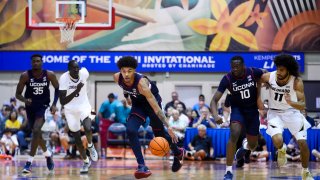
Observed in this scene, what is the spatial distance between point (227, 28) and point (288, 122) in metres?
14.5

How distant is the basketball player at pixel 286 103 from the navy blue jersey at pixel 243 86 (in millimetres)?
295

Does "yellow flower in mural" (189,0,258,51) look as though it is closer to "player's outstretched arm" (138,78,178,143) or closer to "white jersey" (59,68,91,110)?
"white jersey" (59,68,91,110)

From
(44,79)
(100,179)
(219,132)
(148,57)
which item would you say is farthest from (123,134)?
(100,179)

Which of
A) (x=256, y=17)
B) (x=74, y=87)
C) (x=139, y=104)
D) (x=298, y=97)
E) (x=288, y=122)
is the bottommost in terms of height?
(x=288, y=122)

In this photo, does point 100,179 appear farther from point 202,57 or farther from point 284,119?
point 202,57

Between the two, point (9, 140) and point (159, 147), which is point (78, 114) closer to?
point (159, 147)

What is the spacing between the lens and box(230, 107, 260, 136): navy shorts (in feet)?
37.3

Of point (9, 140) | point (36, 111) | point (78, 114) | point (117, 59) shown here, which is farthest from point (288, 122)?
point (117, 59)

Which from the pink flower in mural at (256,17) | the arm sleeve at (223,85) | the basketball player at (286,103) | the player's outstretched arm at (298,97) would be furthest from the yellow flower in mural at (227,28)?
the player's outstretched arm at (298,97)

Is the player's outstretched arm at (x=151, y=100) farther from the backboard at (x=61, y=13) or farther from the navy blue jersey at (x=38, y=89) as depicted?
the backboard at (x=61, y=13)

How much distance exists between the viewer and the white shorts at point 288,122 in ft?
35.1

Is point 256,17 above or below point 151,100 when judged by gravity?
above

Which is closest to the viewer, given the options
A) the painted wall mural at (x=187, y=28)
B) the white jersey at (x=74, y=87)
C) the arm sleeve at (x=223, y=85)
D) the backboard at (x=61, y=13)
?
the arm sleeve at (x=223, y=85)

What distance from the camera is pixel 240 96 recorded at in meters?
11.5
